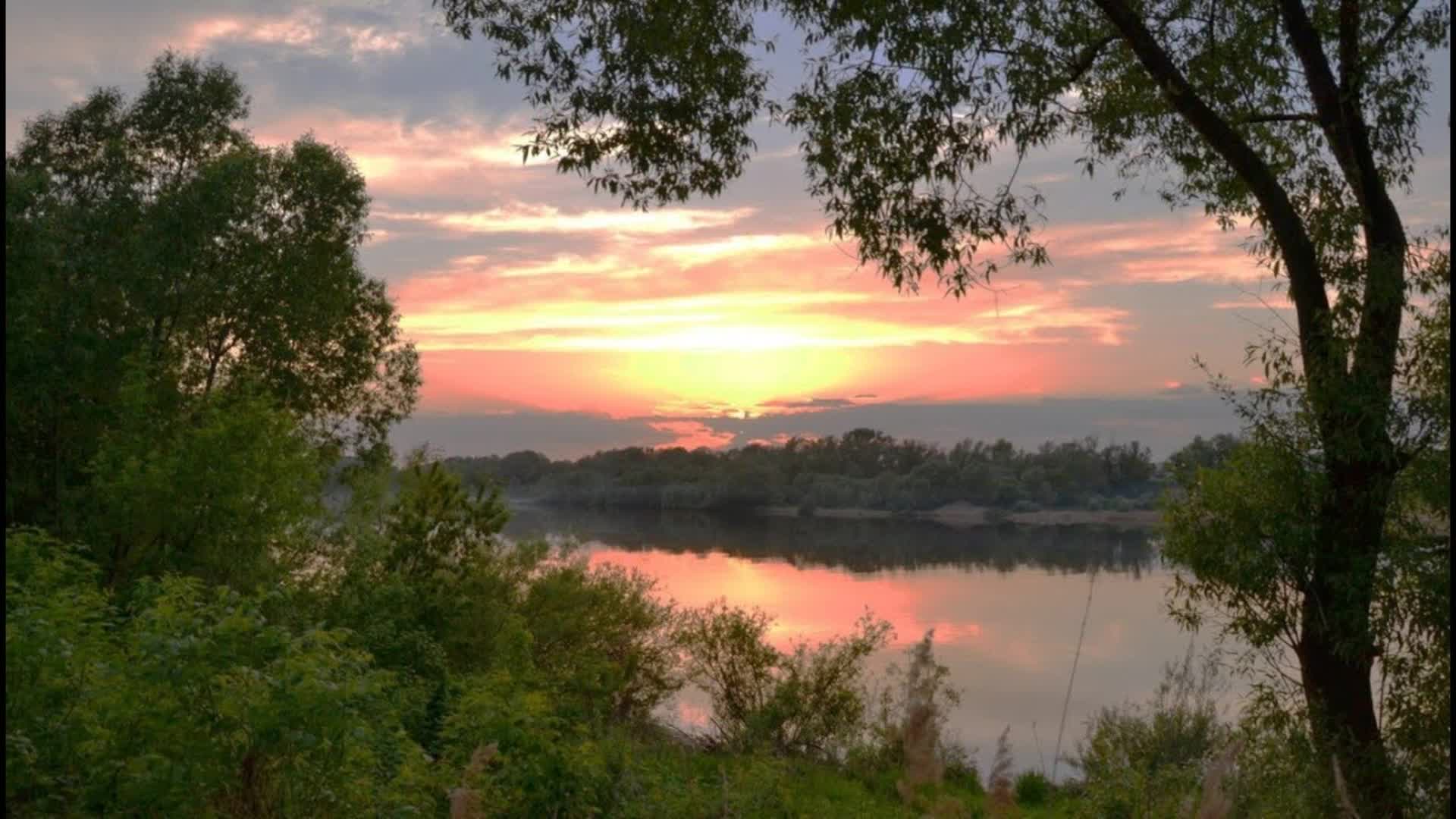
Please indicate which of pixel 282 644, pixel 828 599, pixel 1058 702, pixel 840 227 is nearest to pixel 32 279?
pixel 840 227

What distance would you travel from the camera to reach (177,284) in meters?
18.7

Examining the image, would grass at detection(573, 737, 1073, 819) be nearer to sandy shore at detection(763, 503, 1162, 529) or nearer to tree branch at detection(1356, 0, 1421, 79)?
tree branch at detection(1356, 0, 1421, 79)

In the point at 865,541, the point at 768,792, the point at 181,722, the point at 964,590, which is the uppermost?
the point at 181,722

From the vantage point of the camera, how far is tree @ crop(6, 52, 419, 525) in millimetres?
15969

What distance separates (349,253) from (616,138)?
12455 mm

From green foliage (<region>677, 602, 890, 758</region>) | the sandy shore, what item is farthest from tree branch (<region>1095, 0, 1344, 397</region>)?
the sandy shore

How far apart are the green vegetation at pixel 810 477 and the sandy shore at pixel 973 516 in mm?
257

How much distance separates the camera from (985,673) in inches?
928

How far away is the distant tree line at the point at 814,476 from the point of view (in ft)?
109

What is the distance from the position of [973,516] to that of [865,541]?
16.6 ft

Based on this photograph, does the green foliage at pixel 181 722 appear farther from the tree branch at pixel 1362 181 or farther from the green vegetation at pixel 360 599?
the tree branch at pixel 1362 181

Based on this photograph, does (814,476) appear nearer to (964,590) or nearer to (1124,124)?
(964,590)

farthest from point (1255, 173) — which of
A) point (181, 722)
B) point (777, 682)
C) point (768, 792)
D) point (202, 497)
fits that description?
point (777, 682)

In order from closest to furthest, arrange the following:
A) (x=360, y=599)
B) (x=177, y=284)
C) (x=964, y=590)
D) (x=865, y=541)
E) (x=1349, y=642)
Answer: (x=1349, y=642) < (x=360, y=599) < (x=177, y=284) < (x=964, y=590) < (x=865, y=541)
